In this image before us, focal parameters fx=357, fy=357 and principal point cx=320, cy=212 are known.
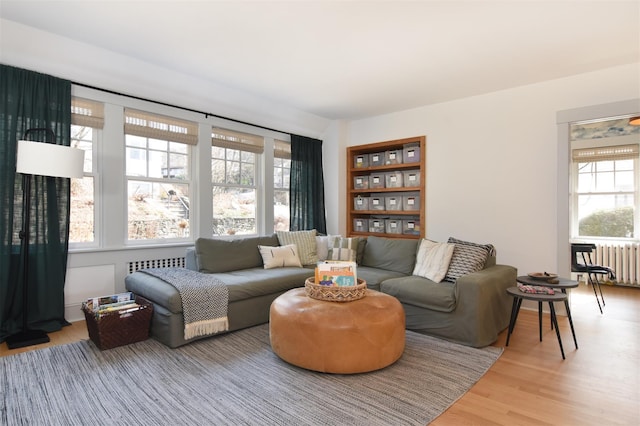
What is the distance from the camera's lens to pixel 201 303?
295 cm

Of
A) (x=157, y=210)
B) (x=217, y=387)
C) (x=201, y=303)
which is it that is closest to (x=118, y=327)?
(x=201, y=303)

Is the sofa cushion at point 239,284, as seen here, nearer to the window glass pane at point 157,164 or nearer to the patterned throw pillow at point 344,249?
→ the patterned throw pillow at point 344,249

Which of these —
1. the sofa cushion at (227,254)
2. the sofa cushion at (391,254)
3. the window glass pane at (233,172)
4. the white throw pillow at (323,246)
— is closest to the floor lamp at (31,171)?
the sofa cushion at (227,254)

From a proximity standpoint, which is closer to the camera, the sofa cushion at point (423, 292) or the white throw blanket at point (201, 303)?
the white throw blanket at point (201, 303)

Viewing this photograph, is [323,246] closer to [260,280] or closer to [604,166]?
[260,280]

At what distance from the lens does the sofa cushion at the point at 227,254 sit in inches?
146

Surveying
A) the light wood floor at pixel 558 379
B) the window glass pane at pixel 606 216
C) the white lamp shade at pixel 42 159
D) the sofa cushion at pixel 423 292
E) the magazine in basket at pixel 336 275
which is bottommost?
the light wood floor at pixel 558 379

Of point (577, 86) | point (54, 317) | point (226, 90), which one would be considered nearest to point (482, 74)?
point (577, 86)

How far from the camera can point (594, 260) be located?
538cm

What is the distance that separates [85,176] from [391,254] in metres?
3.36

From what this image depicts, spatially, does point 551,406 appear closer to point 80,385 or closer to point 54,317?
point 80,385

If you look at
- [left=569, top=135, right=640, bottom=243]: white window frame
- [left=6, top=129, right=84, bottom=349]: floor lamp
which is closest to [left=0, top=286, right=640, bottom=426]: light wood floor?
[left=6, top=129, right=84, bottom=349]: floor lamp

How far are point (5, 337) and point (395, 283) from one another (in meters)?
3.39

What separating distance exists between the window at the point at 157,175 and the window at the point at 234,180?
0.39m
